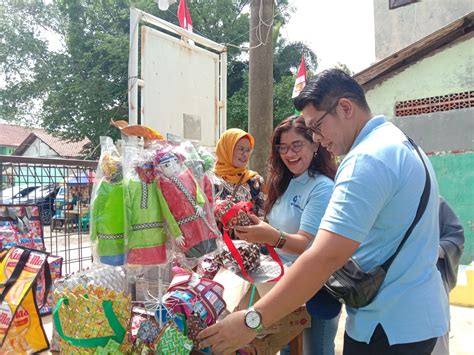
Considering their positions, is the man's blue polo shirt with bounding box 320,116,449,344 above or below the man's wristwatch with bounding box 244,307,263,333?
above

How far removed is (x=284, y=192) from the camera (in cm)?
219

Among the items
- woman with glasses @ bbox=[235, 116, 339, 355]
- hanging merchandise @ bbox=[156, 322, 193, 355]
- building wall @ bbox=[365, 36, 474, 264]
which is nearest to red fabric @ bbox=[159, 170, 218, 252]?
hanging merchandise @ bbox=[156, 322, 193, 355]

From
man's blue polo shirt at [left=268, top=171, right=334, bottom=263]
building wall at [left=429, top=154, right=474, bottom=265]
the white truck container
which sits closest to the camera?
man's blue polo shirt at [left=268, top=171, right=334, bottom=263]

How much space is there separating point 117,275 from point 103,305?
34 centimetres

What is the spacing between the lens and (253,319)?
124 cm

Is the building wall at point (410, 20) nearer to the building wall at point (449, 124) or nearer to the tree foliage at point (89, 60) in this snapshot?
the building wall at point (449, 124)

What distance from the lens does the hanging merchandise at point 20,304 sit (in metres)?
2.00

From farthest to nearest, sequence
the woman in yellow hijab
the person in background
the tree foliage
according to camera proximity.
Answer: the tree foliage
the woman in yellow hijab
the person in background

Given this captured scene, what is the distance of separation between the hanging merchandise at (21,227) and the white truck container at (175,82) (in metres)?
1.01

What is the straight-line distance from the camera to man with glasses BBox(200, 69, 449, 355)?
1.15 m

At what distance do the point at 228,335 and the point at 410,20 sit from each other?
32.6 ft

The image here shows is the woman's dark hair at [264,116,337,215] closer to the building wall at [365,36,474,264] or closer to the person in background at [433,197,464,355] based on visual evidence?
the person in background at [433,197,464,355]

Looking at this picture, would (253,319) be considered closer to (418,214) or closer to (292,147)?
(418,214)

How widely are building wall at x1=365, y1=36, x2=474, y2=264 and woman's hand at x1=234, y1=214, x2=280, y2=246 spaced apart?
5094 mm
